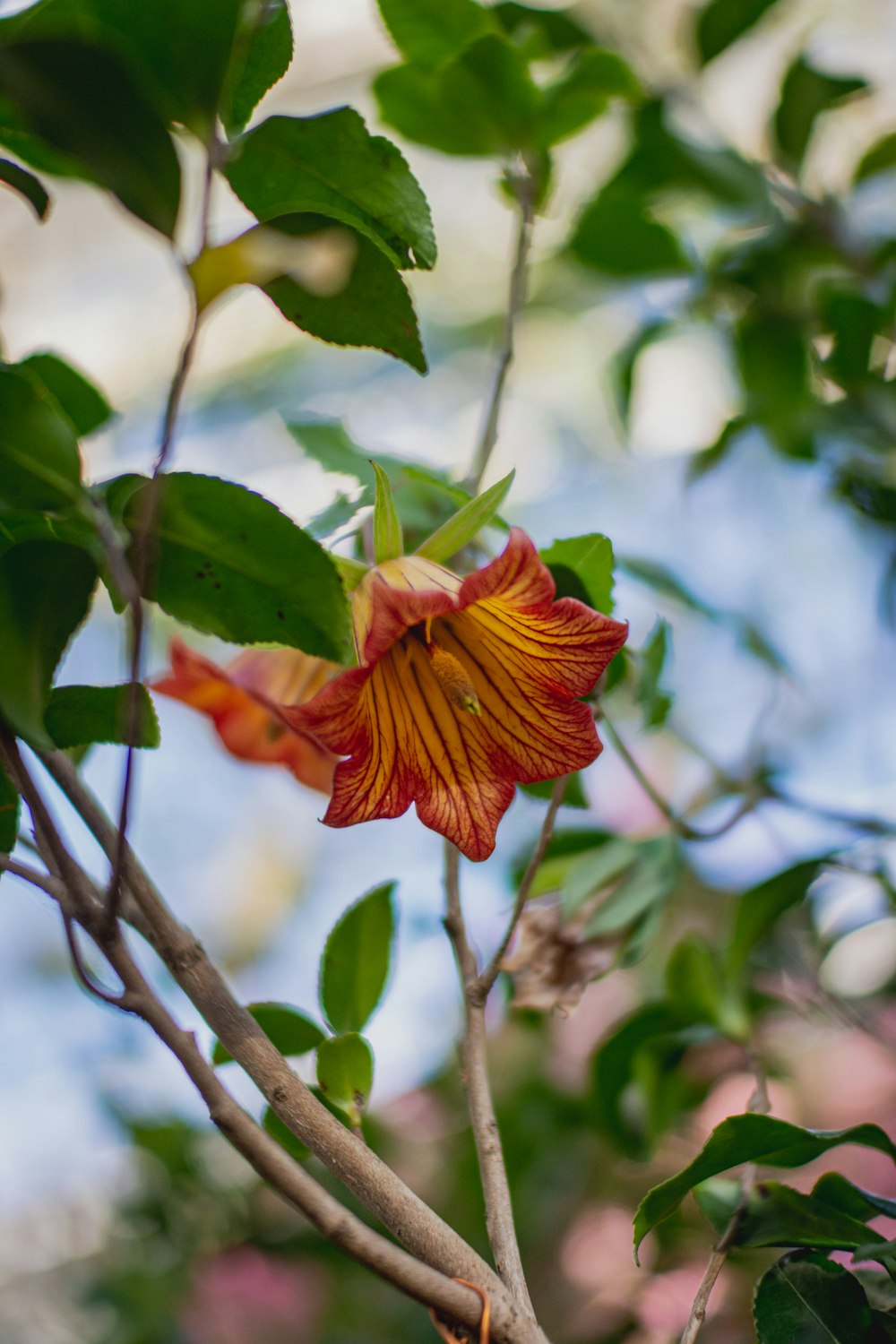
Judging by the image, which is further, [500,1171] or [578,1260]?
[578,1260]

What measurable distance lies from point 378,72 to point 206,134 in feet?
1.50

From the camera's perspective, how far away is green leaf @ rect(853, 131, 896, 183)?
956 millimetres

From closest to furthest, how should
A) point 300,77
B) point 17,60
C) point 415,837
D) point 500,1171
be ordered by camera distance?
point 17,60, point 500,1171, point 415,837, point 300,77

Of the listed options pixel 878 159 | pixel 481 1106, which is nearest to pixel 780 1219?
pixel 481 1106

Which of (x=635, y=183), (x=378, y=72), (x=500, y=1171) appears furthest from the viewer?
(x=635, y=183)

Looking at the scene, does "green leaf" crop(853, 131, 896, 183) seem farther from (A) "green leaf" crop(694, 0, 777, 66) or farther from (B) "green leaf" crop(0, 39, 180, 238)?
(B) "green leaf" crop(0, 39, 180, 238)

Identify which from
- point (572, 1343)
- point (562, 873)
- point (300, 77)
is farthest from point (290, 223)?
point (300, 77)

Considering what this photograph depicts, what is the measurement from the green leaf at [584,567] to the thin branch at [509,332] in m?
0.08

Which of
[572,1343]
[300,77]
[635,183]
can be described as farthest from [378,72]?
[300,77]

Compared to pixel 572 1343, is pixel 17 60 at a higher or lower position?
higher

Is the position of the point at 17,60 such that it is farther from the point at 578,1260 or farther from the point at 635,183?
the point at 578,1260

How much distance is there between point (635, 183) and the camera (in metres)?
0.92

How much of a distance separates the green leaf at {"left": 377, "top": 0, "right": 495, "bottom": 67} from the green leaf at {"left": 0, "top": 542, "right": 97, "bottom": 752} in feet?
1.57

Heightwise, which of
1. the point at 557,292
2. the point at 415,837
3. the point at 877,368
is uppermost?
the point at 557,292
